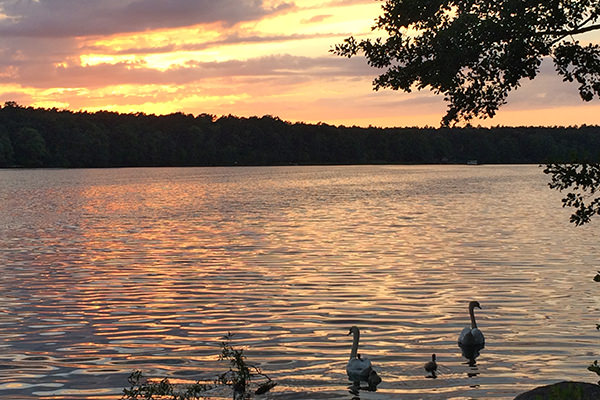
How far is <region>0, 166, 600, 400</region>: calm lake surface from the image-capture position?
720 inches

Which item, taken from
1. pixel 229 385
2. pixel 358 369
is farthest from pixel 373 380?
pixel 229 385

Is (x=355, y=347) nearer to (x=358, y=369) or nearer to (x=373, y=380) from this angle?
(x=358, y=369)

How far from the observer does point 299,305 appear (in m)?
26.4

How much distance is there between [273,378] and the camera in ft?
58.9

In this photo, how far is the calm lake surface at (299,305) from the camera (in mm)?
A: 18297

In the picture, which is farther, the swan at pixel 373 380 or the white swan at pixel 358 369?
the white swan at pixel 358 369

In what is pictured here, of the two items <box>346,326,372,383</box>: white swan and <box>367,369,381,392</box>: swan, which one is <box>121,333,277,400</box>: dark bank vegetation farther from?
<box>367,369,381,392</box>: swan

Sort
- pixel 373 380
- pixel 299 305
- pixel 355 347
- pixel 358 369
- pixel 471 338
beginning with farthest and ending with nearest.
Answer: pixel 299 305
pixel 471 338
pixel 355 347
pixel 358 369
pixel 373 380

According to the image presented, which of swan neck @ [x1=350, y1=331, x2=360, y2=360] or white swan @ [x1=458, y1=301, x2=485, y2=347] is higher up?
swan neck @ [x1=350, y1=331, x2=360, y2=360]

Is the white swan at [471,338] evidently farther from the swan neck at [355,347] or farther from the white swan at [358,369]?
the white swan at [358,369]

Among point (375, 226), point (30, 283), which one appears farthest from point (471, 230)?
point (30, 283)

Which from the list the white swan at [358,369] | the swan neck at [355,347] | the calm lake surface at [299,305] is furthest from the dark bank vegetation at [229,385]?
the swan neck at [355,347]

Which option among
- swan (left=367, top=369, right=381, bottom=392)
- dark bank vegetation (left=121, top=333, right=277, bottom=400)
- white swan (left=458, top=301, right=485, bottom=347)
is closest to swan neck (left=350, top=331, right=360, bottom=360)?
A: swan (left=367, top=369, right=381, bottom=392)

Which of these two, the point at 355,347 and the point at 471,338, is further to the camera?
the point at 471,338
